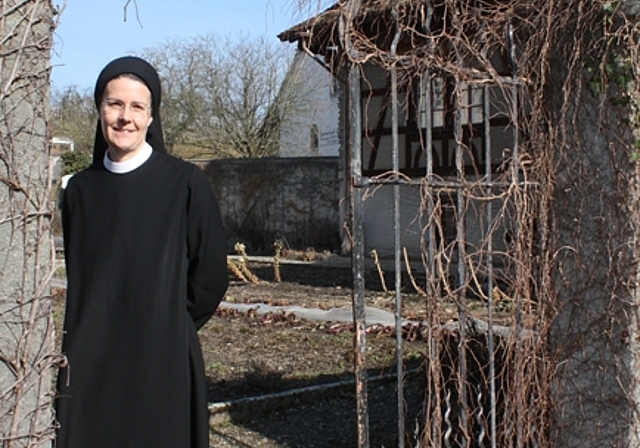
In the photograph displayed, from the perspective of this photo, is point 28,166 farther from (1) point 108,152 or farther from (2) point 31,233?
(1) point 108,152

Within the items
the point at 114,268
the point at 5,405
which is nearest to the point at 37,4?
the point at 114,268

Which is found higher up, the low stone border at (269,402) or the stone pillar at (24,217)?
the stone pillar at (24,217)

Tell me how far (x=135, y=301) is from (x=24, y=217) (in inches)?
20.8

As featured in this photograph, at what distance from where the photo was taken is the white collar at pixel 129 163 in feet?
9.68

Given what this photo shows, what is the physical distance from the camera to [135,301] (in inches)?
114

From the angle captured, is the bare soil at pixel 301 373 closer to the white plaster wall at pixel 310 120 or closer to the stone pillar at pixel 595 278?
the stone pillar at pixel 595 278

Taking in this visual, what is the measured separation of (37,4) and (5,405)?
114 cm

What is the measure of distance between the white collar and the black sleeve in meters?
0.17

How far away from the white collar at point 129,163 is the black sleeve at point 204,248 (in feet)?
0.57

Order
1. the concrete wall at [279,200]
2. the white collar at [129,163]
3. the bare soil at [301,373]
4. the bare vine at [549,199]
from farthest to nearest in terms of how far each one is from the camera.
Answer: the concrete wall at [279,200] → the bare soil at [301,373] → the bare vine at [549,199] → the white collar at [129,163]

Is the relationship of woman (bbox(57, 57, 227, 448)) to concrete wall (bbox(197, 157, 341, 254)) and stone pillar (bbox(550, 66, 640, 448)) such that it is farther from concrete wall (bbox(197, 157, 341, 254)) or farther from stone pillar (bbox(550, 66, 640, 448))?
concrete wall (bbox(197, 157, 341, 254))

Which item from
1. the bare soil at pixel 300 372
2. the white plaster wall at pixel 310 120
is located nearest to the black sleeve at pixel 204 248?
the bare soil at pixel 300 372

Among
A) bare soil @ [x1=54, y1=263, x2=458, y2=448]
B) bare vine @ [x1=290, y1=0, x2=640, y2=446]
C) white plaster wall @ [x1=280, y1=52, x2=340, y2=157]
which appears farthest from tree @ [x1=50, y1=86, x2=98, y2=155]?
bare vine @ [x1=290, y1=0, x2=640, y2=446]

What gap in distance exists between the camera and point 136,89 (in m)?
2.85
